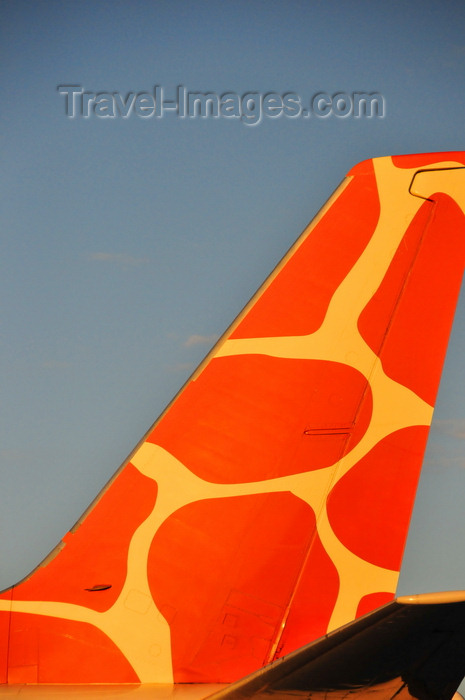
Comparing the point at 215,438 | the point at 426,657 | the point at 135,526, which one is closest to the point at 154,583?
the point at 135,526

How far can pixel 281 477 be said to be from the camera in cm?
769

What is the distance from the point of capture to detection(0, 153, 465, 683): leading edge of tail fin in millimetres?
7238

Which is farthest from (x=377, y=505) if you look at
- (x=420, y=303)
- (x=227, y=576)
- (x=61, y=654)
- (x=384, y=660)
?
(x=61, y=654)

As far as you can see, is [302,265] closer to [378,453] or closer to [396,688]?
[378,453]

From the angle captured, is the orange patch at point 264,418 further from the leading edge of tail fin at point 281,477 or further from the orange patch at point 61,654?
the orange patch at point 61,654

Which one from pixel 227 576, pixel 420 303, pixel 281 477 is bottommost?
pixel 227 576

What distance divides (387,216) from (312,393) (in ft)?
7.09

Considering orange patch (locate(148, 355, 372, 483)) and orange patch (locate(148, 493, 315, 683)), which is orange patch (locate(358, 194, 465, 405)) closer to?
orange patch (locate(148, 355, 372, 483))

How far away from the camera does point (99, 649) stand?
7.18 metres

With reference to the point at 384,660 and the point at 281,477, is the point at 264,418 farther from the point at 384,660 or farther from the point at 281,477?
the point at 384,660

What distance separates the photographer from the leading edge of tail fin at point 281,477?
7.24m

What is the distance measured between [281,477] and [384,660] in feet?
9.86

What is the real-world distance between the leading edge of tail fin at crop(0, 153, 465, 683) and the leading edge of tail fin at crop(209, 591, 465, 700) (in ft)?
6.45

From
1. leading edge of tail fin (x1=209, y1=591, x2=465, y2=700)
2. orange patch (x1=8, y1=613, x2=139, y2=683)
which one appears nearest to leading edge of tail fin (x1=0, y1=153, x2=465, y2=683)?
orange patch (x1=8, y1=613, x2=139, y2=683)
